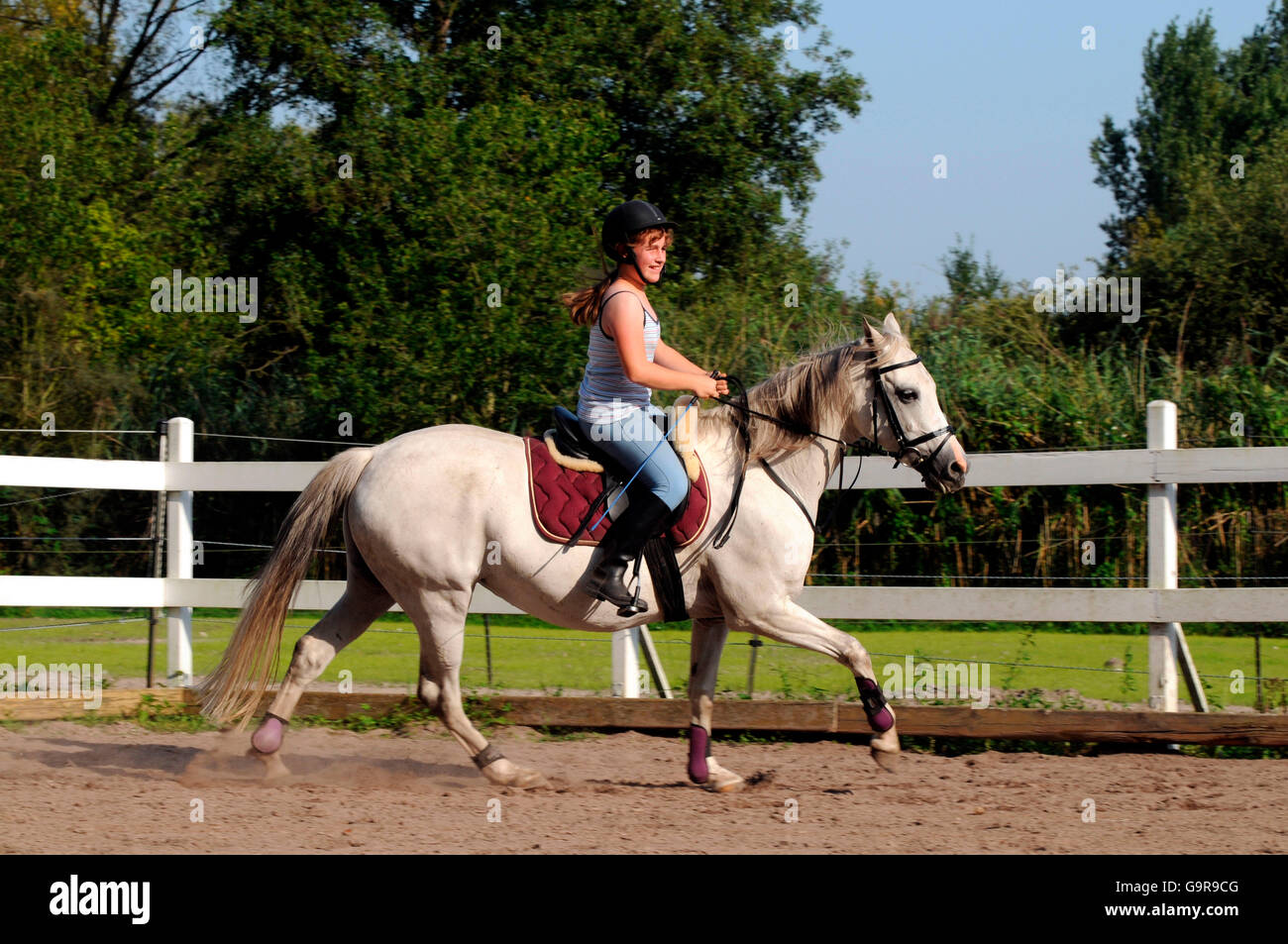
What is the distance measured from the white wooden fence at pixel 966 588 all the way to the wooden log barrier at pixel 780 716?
1.03ft

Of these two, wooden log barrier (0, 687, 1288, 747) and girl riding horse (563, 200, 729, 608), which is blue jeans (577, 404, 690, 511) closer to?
girl riding horse (563, 200, 729, 608)

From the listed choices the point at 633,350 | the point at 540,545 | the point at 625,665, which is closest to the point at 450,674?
the point at 540,545

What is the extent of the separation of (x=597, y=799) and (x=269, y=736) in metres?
1.51

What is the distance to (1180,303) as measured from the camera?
2353 centimetres

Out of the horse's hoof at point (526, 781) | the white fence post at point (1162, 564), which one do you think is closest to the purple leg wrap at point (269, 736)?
the horse's hoof at point (526, 781)

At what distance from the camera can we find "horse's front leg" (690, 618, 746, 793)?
19.5ft

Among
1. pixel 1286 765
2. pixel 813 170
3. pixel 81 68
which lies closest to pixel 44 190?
pixel 81 68

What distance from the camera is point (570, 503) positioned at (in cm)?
571

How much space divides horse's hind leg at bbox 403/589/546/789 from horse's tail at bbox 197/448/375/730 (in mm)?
607

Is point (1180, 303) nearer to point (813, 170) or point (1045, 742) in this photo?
point (813, 170)

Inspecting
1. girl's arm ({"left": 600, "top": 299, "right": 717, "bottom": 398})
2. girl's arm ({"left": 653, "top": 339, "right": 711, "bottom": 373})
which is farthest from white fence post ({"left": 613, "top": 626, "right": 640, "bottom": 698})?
girl's arm ({"left": 600, "top": 299, "right": 717, "bottom": 398})

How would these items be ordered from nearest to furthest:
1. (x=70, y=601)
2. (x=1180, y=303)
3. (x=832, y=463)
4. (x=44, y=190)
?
(x=832, y=463)
(x=70, y=601)
(x=44, y=190)
(x=1180, y=303)

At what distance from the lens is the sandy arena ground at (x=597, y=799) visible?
15.5ft

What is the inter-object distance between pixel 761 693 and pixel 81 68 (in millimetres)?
24486
